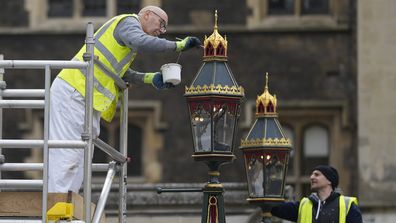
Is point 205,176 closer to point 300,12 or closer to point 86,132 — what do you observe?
point 300,12

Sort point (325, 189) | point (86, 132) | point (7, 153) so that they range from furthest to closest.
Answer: point (7, 153) < point (325, 189) < point (86, 132)

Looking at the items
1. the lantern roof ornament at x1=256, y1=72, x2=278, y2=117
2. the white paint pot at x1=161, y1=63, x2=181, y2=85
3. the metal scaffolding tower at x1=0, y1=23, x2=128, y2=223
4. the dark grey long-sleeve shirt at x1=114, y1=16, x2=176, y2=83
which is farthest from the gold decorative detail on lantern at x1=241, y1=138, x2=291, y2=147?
the metal scaffolding tower at x1=0, y1=23, x2=128, y2=223

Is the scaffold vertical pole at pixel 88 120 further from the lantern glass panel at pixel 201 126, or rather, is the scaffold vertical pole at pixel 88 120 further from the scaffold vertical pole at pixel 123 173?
the lantern glass panel at pixel 201 126

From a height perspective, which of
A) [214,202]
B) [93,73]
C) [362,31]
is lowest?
[214,202]

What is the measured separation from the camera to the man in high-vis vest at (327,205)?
33.0ft

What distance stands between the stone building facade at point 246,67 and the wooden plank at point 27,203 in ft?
46.7

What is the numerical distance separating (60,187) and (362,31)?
14.0 m

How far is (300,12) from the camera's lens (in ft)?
76.1

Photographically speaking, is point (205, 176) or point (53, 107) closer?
point (53, 107)

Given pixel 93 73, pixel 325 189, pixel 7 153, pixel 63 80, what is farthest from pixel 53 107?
pixel 7 153

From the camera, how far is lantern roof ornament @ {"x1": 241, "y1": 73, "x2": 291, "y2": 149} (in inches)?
468

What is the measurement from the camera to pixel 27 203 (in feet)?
28.4

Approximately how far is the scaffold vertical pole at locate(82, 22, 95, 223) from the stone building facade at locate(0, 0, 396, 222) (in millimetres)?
14192

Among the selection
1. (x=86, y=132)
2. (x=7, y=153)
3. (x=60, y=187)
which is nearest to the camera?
(x=86, y=132)
